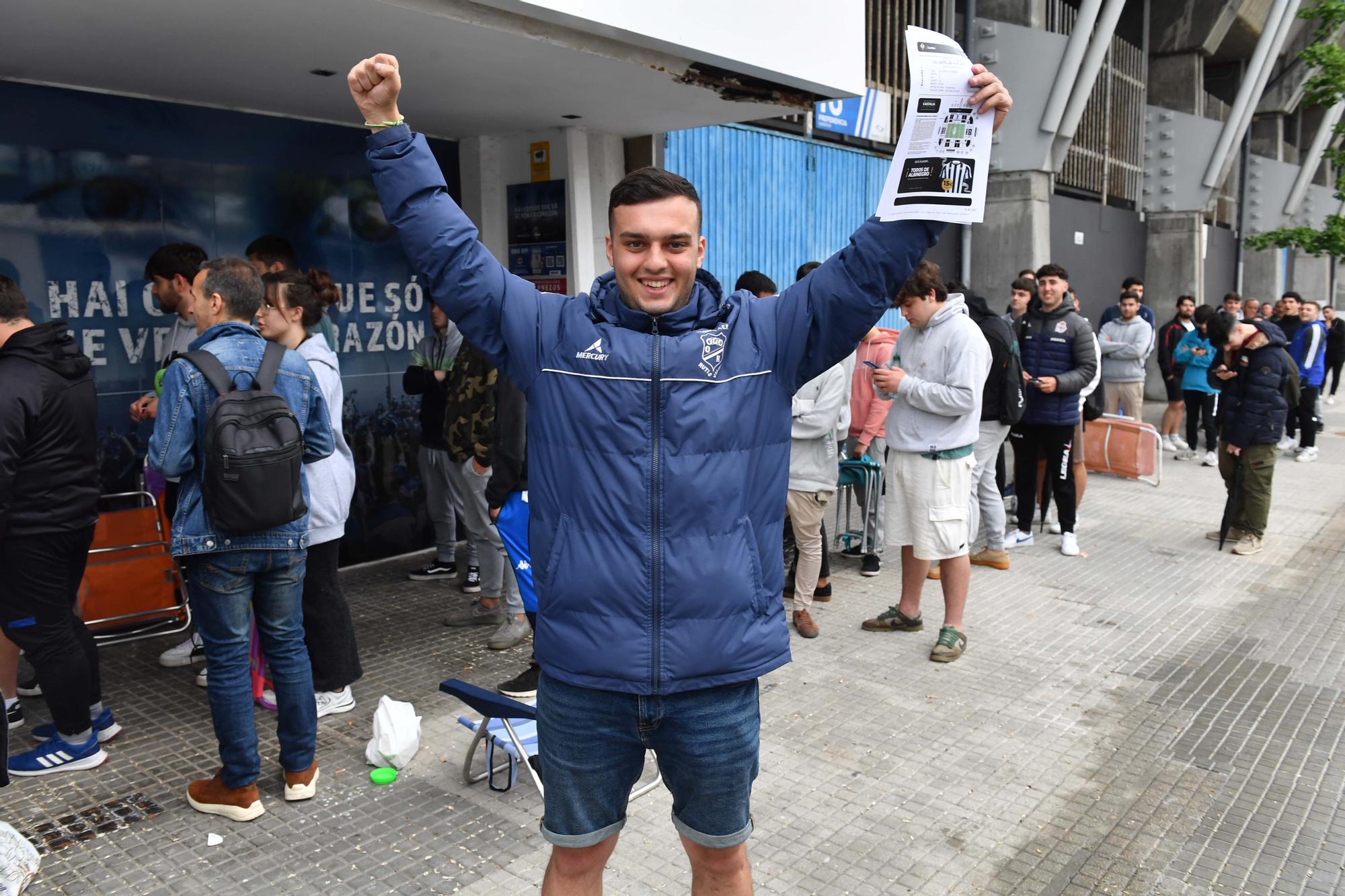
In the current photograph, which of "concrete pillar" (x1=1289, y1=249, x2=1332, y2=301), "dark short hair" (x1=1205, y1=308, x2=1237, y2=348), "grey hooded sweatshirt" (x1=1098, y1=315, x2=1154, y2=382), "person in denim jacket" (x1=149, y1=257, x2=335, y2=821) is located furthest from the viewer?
"concrete pillar" (x1=1289, y1=249, x2=1332, y2=301)

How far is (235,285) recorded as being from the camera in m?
3.90

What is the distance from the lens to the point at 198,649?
18.2 ft

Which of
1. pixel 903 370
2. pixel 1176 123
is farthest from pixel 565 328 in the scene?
pixel 1176 123

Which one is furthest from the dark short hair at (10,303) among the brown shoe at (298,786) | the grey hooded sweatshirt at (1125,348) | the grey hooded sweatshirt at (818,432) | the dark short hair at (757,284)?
the grey hooded sweatshirt at (1125,348)

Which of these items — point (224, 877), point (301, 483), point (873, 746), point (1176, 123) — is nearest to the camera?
point (224, 877)

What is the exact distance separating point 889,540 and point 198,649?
3.77 meters

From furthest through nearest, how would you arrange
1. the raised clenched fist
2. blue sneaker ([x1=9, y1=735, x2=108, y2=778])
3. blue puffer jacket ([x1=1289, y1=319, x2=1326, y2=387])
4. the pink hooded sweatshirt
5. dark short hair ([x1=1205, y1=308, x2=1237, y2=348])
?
blue puffer jacket ([x1=1289, y1=319, x2=1326, y2=387]), dark short hair ([x1=1205, y1=308, x2=1237, y2=348]), the pink hooded sweatshirt, blue sneaker ([x1=9, y1=735, x2=108, y2=778]), the raised clenched fist

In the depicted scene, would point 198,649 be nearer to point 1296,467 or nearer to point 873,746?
point 873,746

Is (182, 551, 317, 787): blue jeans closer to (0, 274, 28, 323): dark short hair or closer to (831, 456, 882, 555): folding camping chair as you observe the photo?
(0, 274, 28, 323): dark short hair

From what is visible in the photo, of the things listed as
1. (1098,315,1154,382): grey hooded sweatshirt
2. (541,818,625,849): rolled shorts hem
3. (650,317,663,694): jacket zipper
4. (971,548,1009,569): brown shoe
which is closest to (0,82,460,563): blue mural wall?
(971,548,1009,569): brown shoe

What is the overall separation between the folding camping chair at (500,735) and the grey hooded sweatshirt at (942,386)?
2483 mm

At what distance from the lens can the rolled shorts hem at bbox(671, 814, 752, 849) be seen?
2443 mm

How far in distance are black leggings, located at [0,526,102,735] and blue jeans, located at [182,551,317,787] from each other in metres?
0.74

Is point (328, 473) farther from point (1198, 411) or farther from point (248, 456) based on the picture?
point (1198, 411)
